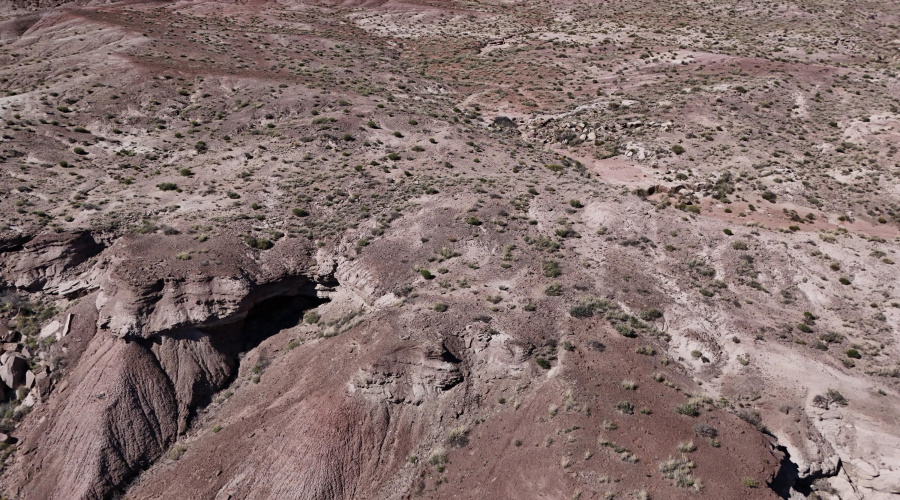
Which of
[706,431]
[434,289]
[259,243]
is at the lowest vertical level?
[259,243]

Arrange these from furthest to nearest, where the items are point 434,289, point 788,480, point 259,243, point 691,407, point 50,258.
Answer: point 259,243, point 50,258, point 434,289, point 691,407, point 788,480

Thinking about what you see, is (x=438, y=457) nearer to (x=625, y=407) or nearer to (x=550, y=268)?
(x=625, y=407)

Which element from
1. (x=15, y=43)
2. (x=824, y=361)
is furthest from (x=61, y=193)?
(x=824, y=361)

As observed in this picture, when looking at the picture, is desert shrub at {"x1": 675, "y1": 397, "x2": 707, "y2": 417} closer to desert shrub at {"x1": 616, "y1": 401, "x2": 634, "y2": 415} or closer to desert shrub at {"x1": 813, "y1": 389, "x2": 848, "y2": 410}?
desert shrub at {"x1": 616, "y1": 401, "x2": 634, "y2": 415}

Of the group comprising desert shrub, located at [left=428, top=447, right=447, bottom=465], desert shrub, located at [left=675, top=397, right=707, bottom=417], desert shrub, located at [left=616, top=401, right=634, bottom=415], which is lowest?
desert shrub, located at [left=428, top=447, right=447, bottom=465]

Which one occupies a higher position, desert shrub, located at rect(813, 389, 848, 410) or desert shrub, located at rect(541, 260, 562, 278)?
desert shrub, located at rect(541, 260, 562, 278)

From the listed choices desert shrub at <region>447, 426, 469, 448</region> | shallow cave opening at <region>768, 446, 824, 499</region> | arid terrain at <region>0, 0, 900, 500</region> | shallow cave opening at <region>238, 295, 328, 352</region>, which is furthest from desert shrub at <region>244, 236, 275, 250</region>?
shallow cave opening at <region>768, 446, 824, 499</region>

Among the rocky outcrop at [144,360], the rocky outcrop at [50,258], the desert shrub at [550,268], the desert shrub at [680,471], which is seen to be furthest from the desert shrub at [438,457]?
the rocky outcrop at [50,258]

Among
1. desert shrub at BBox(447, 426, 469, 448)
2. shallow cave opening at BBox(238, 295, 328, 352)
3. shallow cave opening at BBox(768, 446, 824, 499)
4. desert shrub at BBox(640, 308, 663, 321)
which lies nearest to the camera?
shallow cave opening at BBox(768, 446, 824, 499)

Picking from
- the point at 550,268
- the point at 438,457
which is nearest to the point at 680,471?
the point at 438,457
